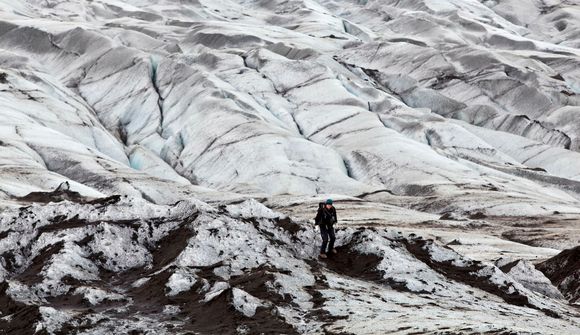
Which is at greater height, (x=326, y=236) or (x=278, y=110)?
(x=326, y=236)

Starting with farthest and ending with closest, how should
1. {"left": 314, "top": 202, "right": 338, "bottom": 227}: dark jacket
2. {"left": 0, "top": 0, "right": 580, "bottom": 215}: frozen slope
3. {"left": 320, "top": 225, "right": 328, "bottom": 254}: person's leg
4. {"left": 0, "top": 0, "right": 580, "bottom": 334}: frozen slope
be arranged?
{"left": 0, "top": 0, "right": 580, "bottom": 215}: frozen slope → {"left": 320, "top": 225, "right": 328, "bottom": 254}: person's leg → {"left": 314, "top": 202, "right": 338, "bottom": 227}: dark jacket → {"left": 0, "top": 0, "right": 580, "bottom": 334}: frozen slope

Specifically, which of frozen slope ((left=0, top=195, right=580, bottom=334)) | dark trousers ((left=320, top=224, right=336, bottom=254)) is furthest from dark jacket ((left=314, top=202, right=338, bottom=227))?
frozen slope ((left=0, top=195, right=580, bottom=334))

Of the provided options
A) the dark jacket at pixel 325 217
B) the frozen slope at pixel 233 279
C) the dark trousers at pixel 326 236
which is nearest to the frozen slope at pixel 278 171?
the frozen slope at pixel 233 279

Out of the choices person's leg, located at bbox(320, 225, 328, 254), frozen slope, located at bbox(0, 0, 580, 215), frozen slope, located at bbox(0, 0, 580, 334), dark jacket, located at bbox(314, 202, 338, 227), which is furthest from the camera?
frozen slope, located at bbox(0, 0, 580, 215)

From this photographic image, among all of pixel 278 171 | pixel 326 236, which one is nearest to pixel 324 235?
pixel 326 236

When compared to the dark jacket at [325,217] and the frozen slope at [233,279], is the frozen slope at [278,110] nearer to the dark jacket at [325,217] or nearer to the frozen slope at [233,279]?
the frozen slope at [233,279]

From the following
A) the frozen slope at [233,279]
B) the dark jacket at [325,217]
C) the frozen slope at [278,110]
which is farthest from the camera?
the frozen slope at [278,110]

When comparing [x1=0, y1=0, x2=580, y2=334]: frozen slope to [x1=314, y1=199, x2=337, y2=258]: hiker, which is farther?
[x1=314, y1=199, x2=337, y2=258]: hiker

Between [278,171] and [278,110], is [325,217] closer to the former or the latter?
[278,171]

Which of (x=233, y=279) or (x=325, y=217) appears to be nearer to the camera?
(x=233, y=279)

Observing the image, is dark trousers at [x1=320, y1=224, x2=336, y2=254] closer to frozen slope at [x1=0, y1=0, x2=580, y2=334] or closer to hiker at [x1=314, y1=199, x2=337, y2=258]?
hiker at [x1=314, y1=199, x2=337, y2=258]

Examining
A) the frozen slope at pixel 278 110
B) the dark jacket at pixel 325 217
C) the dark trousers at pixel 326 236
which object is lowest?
the frozen slope at pixel 278 110

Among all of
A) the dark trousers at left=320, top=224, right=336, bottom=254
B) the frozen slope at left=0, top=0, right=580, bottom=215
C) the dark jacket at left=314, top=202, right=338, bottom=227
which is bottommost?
the frozen slope at left=0, top=0, right=580, bottom=215

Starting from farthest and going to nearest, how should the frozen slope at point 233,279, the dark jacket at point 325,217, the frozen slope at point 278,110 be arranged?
the frozen slope at point 278,110, the dark jacket at point 325,217, the frozen slope at point 233,279
